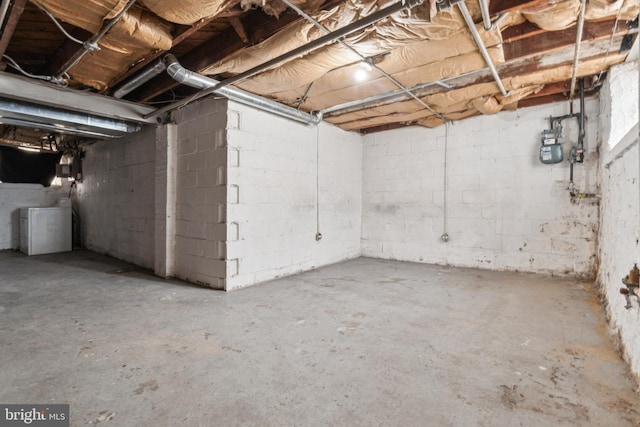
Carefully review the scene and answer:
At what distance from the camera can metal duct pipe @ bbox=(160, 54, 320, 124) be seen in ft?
8.61

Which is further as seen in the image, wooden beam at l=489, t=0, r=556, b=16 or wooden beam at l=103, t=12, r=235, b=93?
wooden beam at l=103, t=12, r=235, b=93

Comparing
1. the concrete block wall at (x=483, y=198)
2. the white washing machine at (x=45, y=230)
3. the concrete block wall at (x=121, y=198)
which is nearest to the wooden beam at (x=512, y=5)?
the concrete block wall at (x=483, y=198)

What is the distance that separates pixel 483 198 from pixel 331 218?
2.26 m

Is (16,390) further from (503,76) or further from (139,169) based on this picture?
(503,76)

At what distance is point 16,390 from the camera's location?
1.53 meters

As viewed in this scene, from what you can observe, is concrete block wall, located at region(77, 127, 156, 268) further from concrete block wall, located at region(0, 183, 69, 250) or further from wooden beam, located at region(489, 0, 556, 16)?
wooden beam, located at region(489, 0, 556, 16)

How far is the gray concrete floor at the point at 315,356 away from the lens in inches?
54.9

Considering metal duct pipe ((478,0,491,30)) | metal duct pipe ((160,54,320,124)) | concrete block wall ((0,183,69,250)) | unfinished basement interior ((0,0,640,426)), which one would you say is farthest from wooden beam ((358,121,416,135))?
concrete block wall ((0,183,69,250))

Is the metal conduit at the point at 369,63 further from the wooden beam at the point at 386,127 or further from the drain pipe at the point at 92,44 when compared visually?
the drain pipe at the point at 92,44

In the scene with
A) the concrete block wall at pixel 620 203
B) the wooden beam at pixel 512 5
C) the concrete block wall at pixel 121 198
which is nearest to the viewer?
the concrete block wall at pixel 620 203

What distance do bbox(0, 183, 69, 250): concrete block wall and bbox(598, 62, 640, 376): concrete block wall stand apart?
8.88 m

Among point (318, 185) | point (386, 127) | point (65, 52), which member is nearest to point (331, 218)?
point (318, 185)

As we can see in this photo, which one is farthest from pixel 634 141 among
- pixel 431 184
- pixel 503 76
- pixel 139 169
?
pixel 139 169

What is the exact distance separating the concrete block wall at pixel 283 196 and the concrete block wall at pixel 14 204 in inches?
224
